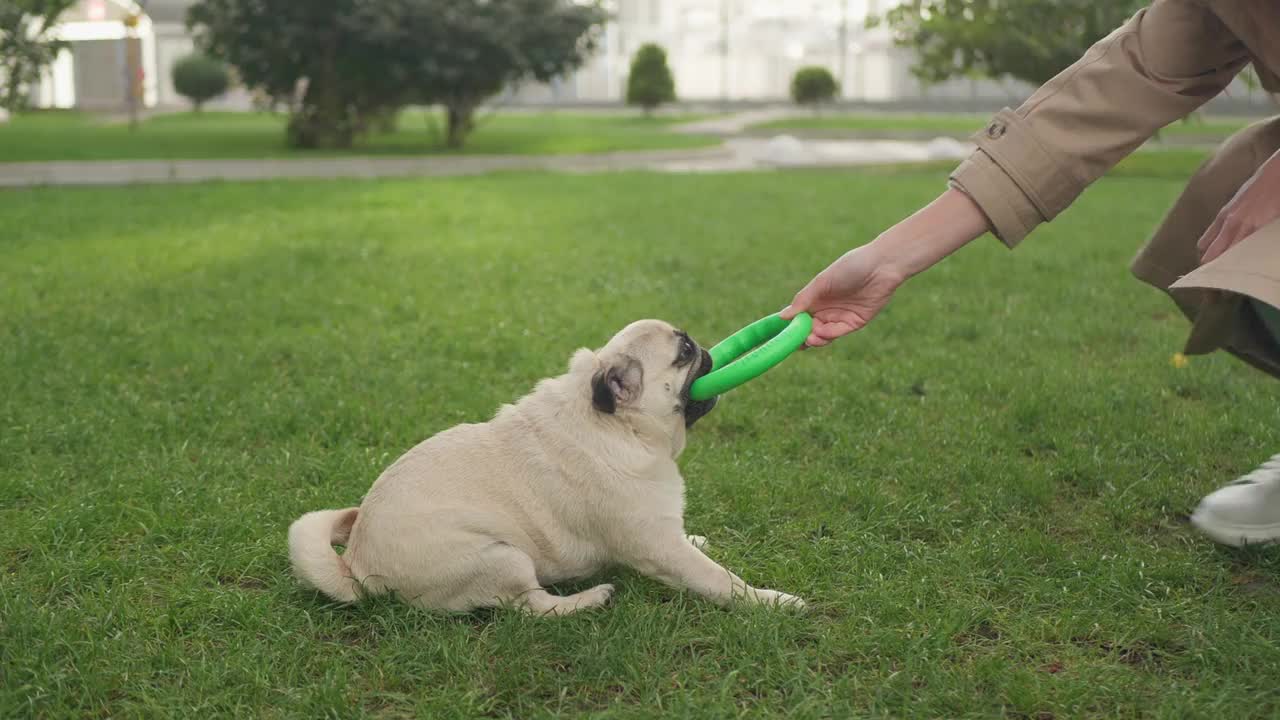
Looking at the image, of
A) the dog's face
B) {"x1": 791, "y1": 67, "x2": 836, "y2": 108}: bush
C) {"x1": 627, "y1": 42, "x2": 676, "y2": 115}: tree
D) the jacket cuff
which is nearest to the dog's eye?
the dog's face

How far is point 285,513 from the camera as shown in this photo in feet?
12.5

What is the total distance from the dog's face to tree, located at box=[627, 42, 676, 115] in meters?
38.0

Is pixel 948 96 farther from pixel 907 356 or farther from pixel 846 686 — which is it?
pixel 846 686

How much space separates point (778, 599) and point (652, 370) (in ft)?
2.30

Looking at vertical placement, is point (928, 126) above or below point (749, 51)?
below

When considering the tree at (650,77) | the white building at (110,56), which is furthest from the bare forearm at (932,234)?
the white building at (110,56)

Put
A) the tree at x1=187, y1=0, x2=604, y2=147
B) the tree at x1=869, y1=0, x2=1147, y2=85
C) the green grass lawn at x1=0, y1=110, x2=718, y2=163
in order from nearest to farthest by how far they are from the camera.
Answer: the tree at x1=869, y1=0, x2=1147, y2=85 → the green grass lawn at x1=0, y1=110, x2=718, y2=163 → the tree at x1=187, y1=0, x2=604, y2=147

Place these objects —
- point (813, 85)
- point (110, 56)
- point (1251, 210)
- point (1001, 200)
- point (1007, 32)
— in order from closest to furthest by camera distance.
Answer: point (1251, 210), point (1001, 200), point (1007, 32), point (813, 85), point (110, 56)

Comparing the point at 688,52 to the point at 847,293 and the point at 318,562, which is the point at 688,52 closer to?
the point at 847,293

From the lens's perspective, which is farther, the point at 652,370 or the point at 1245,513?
the point at 1245,513

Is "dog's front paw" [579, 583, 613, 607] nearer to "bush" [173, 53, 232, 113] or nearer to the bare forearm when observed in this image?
the bare forearm

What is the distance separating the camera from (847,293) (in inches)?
129

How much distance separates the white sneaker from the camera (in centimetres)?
342

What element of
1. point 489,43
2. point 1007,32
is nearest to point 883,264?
point 1007,32
